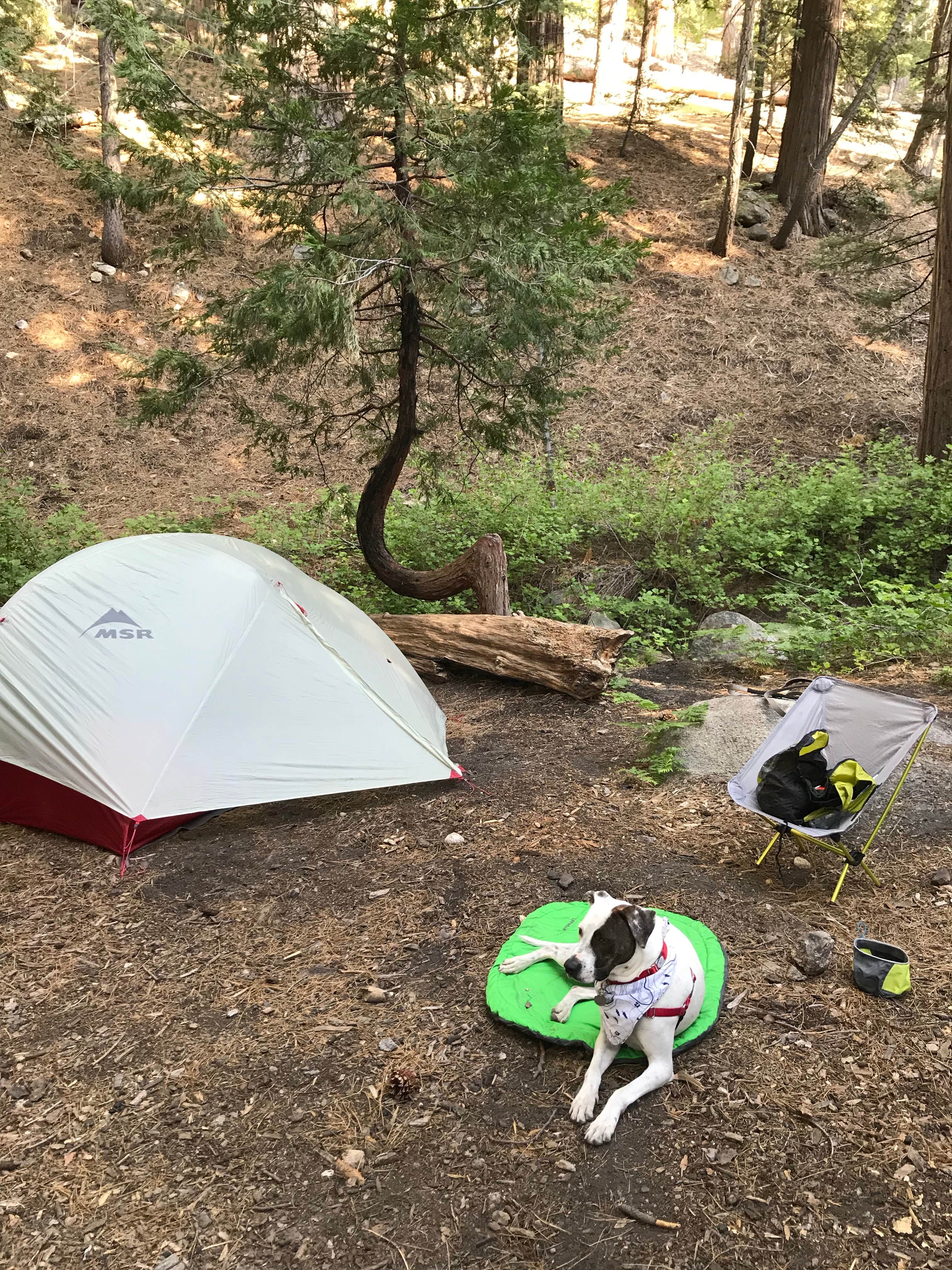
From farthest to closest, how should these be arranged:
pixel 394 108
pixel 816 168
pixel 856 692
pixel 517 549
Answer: pixel 816 168
pixel 517 549
pixel 394 108
pixel 856 692

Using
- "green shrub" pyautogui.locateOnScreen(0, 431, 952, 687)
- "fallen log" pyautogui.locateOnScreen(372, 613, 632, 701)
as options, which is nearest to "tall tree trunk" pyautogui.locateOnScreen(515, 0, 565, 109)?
"green shrub" pyautogui.locateOnScreen(0, 431, 952, 687)

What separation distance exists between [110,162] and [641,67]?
9.53 meters

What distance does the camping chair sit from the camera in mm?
3592

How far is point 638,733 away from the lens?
544 cm

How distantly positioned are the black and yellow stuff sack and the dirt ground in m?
0.31

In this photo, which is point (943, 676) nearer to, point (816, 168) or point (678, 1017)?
point (678, 1017)

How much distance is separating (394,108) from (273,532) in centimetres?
503

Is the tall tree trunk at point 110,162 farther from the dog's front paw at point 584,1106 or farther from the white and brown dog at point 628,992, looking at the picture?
the dog's front paw at point 584,1106

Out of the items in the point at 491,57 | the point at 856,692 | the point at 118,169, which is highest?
the point at 491,57

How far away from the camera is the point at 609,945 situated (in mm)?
2617

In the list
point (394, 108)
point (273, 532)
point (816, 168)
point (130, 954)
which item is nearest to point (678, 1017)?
point (130, 954)

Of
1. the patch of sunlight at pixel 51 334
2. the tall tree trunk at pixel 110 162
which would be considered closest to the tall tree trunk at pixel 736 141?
the tall tree trunk at pixel 110 162

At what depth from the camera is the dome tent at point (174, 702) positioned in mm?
4328

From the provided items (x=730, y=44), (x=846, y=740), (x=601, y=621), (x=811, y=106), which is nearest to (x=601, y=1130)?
(x=846, y=740)
